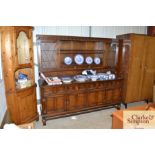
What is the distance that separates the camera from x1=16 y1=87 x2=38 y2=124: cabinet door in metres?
2.64

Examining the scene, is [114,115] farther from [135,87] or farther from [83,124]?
[135,87]

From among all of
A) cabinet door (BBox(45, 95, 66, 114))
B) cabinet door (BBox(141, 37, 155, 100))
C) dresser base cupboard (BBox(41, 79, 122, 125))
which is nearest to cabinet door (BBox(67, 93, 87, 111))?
dresser base cupboard (BBox(41, 79, 122, 125))

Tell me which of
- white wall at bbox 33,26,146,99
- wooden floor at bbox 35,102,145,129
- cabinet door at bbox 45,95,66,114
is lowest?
wooden floor at bbox 35,102,145,129

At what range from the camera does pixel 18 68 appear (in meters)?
2.53

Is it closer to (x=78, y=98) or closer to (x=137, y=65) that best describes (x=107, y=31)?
(x=137, y=65)

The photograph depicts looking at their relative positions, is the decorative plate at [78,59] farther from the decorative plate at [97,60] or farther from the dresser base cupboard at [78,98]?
the dresser base cupboard at [78,98]

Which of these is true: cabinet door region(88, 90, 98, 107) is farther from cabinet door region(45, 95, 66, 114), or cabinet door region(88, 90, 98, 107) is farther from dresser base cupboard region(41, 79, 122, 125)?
cabinet door region(45, 95, 66, 114)

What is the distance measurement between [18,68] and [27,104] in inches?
28.0

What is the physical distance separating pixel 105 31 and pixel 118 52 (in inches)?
24.4

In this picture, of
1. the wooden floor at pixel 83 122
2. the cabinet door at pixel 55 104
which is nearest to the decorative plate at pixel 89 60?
the cabinet door at pixel 55 104

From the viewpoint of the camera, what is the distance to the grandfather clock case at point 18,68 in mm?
2371

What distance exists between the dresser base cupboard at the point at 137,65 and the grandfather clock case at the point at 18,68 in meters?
2.18

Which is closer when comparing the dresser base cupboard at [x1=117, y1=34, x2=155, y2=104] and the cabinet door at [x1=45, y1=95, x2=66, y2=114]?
the cabinet door at [x1=45, y1=95, x2=66, y2=114]
